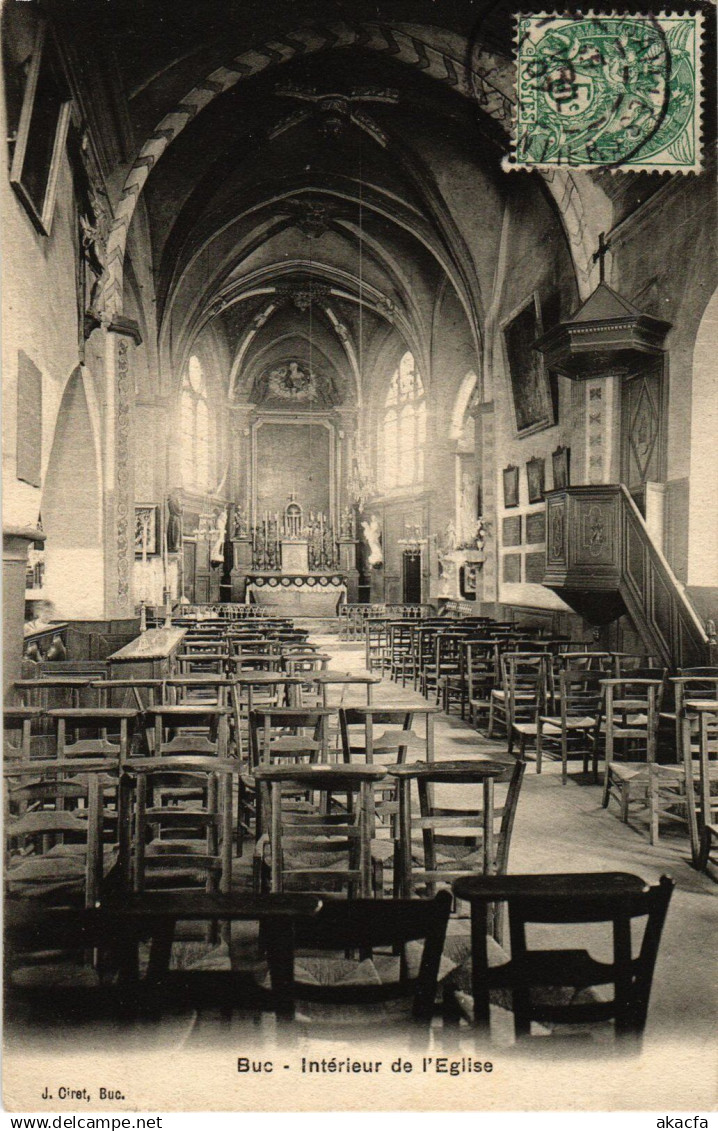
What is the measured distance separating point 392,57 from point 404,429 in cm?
1343

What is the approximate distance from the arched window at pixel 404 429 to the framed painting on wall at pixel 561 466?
35.8 ft

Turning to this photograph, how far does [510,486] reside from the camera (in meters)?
15.3

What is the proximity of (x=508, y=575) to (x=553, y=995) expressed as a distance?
1287 cm

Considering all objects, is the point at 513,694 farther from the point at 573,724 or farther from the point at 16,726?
the point at 16,726

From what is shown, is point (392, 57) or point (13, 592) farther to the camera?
point (392, 57)

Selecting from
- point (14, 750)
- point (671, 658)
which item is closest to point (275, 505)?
point (671, 658)

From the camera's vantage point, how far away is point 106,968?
10.5 feet

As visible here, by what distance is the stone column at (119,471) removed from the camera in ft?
34.5

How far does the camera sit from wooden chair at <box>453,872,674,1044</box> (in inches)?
80.3

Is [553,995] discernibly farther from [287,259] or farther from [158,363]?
[287,259]

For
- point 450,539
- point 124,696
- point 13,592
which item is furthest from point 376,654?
point 13,592

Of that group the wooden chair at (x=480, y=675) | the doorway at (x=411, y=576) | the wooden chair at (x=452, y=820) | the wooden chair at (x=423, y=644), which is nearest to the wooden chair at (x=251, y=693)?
the wooden chair at (x=452, y=820)

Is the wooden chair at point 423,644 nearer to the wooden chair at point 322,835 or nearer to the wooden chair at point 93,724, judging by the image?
the wooden chair at point 93,724

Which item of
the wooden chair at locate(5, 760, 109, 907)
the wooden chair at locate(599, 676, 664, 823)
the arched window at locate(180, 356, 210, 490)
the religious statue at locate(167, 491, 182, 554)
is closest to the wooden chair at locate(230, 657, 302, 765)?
the wooden chair at locate(5, 760, 109, 907)
